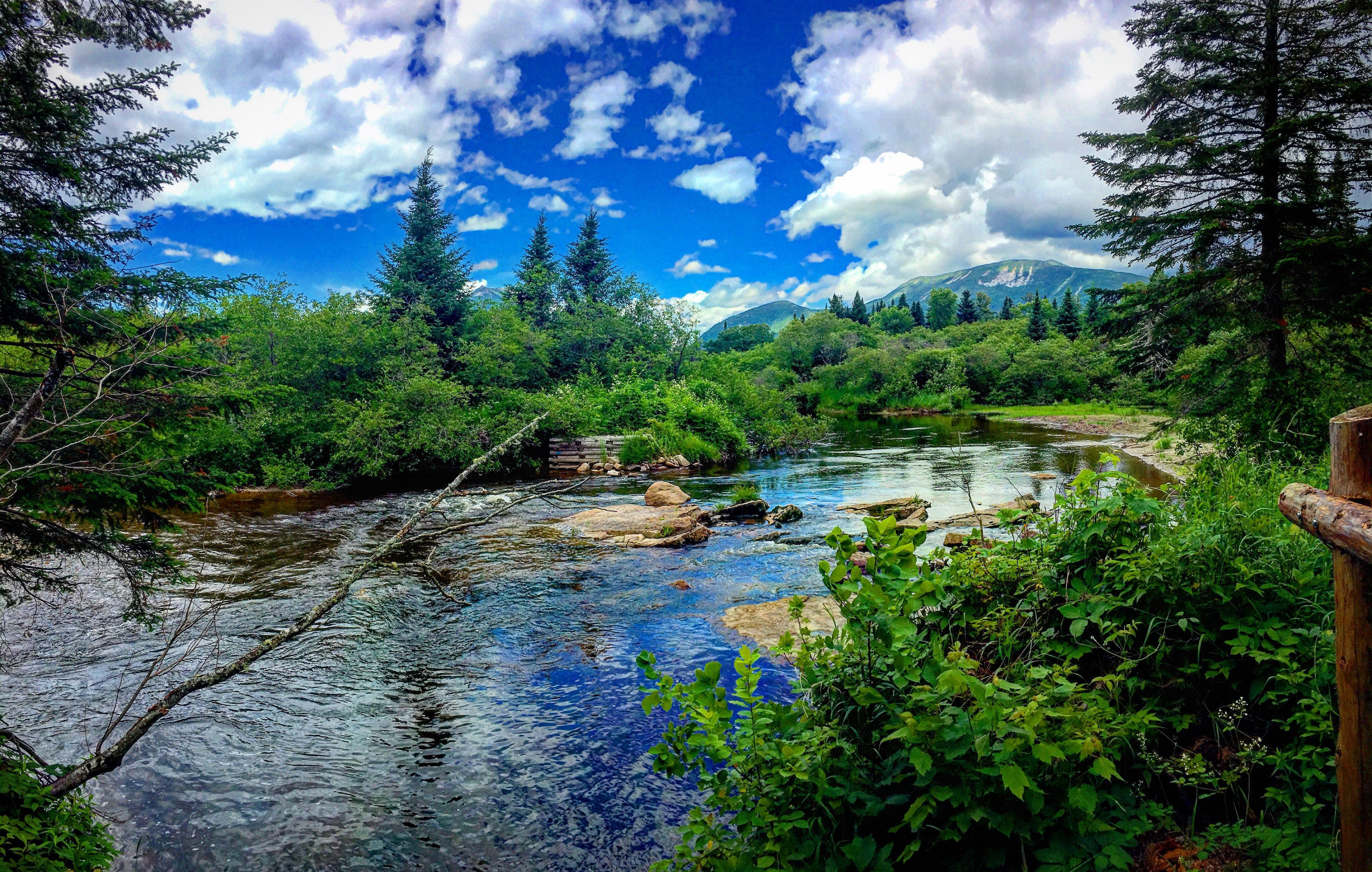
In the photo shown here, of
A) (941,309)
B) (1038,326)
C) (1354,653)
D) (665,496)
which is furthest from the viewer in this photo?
(941,309)

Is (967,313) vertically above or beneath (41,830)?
above

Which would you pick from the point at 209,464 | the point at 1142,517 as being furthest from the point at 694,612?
the point at 209,464

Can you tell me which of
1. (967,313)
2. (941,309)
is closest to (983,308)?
(941,309)

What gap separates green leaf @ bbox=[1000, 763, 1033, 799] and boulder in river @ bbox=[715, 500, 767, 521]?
12026 millimetres

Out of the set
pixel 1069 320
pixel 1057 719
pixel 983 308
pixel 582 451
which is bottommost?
pixel 1057 719

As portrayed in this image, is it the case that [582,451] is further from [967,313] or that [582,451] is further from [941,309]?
[941,309]

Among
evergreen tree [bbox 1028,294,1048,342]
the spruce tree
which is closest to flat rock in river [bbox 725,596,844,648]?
evergreen tree [bbox 1028,294,1048,342]

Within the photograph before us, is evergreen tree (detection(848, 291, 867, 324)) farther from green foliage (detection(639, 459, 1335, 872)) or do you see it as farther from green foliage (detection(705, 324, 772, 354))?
green foliage (detection(639, 459, 1335, 872))

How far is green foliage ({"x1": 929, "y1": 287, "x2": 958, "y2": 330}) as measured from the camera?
104875 mm

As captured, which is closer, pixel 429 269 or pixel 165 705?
pixel 165 705

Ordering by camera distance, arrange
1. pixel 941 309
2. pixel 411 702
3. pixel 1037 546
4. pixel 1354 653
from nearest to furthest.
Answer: pixel 1354 653 → pixel 1037 546 → pixel 411 702 → pixel 941 309

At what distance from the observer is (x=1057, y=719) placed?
2.83 m

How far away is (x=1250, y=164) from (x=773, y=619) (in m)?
10.4

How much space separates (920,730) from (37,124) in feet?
24.6
